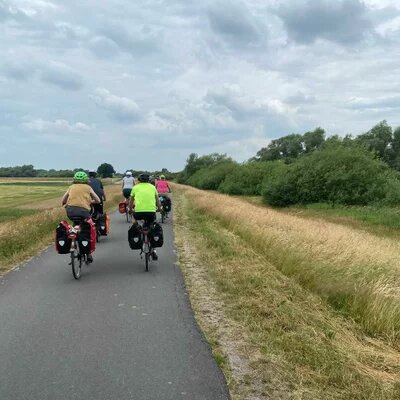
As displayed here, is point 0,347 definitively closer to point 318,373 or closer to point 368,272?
point 318,373

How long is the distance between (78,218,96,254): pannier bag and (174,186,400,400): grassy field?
2164 millimetres

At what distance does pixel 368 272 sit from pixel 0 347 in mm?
6805

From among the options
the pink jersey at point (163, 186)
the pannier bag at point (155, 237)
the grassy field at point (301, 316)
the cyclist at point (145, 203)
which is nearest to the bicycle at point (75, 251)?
the cyclist at point (145, 203)

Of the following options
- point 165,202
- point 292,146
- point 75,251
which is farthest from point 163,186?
point 292,146

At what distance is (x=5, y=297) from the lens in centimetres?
801

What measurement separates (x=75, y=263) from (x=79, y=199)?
4.45ft

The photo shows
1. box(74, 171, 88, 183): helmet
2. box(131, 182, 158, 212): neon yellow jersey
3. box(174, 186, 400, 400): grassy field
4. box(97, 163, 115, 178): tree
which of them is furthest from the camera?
box(97, 163, 115, 178): tree

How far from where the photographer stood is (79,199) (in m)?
10.0

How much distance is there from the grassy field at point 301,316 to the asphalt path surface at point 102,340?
0.38m

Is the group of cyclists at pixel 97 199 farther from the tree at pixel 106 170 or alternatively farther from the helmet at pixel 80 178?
the tree at pixel 106 170

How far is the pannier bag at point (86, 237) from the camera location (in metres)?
9.86

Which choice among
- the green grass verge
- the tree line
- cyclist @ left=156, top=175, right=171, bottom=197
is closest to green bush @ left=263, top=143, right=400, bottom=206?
the tree line

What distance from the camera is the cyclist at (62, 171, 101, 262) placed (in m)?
9.95

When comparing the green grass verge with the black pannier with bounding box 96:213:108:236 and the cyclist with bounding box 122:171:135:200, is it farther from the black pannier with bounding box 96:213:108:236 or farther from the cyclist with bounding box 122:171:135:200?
the black pannier with bounding box 96:213:108:236
